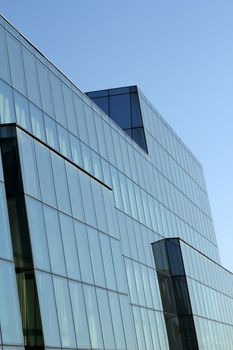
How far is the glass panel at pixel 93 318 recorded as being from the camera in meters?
23.2

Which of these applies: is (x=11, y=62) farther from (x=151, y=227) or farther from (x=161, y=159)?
(x=161, y=159)

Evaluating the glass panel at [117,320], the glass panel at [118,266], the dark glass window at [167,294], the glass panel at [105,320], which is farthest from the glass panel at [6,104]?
the dark glass window at [167,294]

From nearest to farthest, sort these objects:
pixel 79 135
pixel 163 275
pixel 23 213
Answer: pixel 23 213
pixel 79 135
pixel 163 275

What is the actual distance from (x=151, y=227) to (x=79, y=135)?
10.2 meters

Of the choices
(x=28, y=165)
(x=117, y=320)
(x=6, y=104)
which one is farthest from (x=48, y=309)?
(x=6, y=104)

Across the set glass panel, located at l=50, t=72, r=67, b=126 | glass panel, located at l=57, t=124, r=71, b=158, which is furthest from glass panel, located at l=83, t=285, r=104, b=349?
glass panel, located at l=50, t=72, r=67, b=126

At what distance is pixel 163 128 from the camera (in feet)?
172

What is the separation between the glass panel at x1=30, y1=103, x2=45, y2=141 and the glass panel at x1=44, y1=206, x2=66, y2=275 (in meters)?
6.38

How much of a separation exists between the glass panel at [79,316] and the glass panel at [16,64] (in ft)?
28.0

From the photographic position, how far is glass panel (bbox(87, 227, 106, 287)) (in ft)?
82.4

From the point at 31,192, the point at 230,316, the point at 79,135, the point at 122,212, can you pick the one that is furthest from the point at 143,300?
the point at 230,316

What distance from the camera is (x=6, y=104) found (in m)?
25.9

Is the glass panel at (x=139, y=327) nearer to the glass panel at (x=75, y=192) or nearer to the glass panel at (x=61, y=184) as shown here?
the glass panel at (x=75, y=192)

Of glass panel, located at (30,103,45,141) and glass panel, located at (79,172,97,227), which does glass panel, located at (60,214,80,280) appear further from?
glass panel, located at (30,103,45,141)
